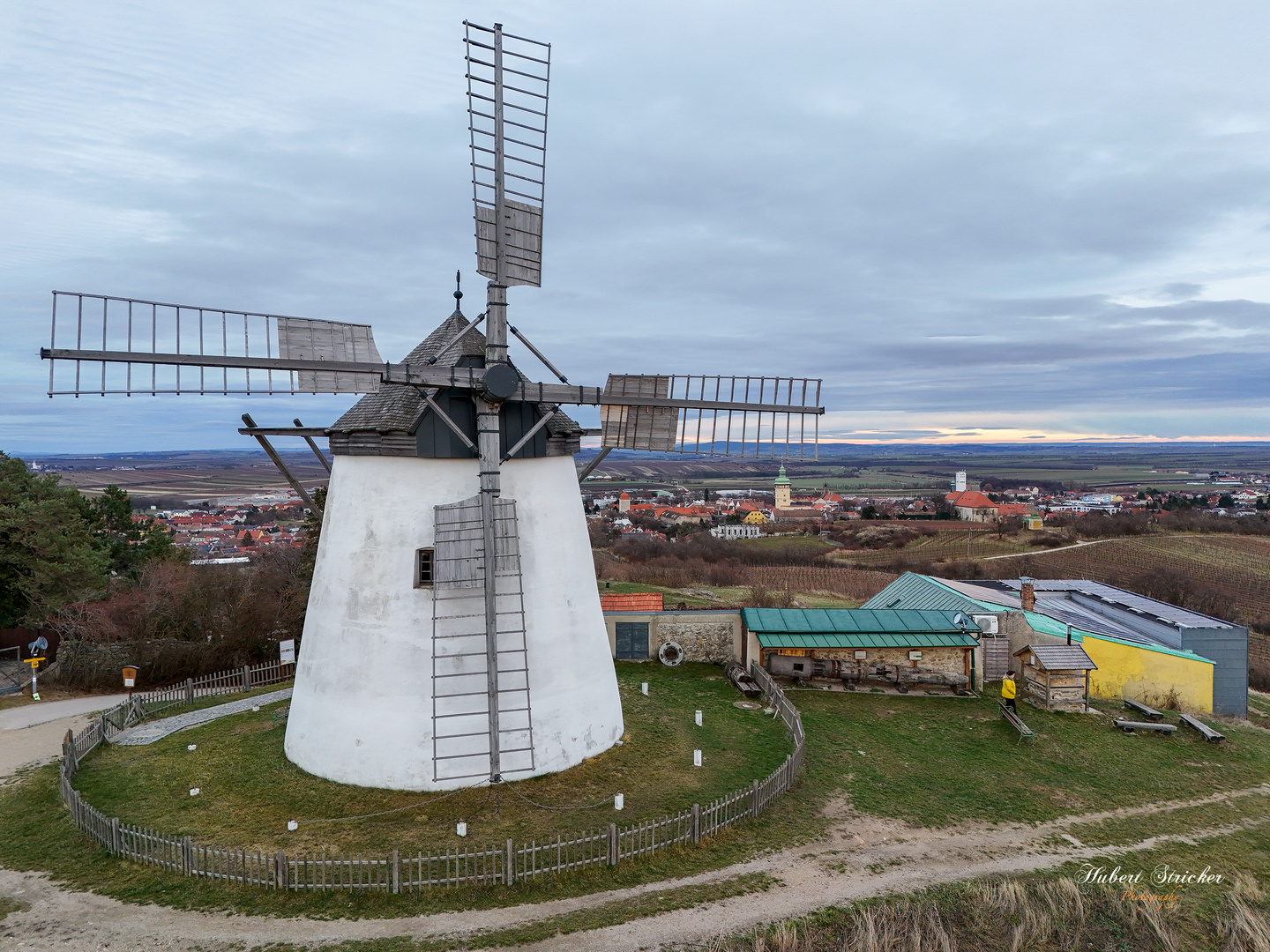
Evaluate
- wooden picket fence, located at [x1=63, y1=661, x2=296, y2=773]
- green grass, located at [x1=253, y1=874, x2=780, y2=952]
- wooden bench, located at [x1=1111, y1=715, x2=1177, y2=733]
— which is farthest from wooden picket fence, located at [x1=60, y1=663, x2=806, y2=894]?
wooden bench, located at [x1=1111, y1=715, x2=1177, y2=733]

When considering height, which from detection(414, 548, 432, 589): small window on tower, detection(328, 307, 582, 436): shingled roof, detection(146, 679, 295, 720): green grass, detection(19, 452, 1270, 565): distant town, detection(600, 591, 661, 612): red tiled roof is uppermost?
detection(328, 307, 582, 436): shingled roof

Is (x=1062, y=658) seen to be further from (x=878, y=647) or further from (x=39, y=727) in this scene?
→ (x=39, y=727)

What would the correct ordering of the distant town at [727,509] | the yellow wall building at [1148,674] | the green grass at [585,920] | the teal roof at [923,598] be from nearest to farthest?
the green grass at [585,920] → the yellow wall building at [1148,674] → the teal roof at [923,598] → the distant town at [727,509]

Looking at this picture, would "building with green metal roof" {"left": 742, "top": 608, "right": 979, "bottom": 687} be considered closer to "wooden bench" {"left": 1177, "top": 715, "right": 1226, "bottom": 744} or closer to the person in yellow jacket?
the person in yellow jacket

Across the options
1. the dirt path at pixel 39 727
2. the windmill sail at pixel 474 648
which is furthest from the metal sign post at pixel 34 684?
the windmill sail at pixel 474 648

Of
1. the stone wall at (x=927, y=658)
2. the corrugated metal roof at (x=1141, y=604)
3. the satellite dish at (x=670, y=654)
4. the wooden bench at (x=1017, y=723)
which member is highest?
the corrugated metal roof at (x=1141, y=604)

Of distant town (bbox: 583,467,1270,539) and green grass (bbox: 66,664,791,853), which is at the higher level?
green grass (bbox: 66,664,791,853)

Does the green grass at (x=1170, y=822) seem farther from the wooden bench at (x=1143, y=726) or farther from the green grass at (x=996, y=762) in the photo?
the wooden bench at (x=1143, y=726)

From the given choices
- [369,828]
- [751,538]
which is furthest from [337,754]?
[751,538]
